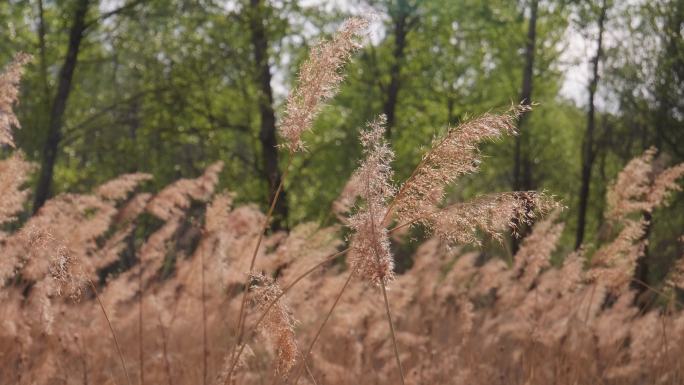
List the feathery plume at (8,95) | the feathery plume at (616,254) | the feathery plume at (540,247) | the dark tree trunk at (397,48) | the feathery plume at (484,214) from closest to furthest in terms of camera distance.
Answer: the feathery plume at (484,214), the feathery plume at (8,95), the feathery plume at (616,254), the feathery plume at (540,247), the dark tree trunk at (397,48)

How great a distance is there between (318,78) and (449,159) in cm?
47

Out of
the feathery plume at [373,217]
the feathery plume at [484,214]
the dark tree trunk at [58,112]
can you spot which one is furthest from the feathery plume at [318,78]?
the dark tree trunk at [58,112]

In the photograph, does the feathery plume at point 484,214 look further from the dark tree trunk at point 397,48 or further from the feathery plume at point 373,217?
the dark tree trunk at point 397,48

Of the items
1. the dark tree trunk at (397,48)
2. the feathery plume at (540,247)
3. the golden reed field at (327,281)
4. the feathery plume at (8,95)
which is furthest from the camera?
the dark tree trunk at (397,48)

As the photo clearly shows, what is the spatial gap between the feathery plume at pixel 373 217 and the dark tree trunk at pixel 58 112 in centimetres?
989

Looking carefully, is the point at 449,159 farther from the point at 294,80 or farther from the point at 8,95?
the point at 294,80

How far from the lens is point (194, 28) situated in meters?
14.0

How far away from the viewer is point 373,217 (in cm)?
229

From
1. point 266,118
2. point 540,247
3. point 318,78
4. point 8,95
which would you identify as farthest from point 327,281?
point 266,118

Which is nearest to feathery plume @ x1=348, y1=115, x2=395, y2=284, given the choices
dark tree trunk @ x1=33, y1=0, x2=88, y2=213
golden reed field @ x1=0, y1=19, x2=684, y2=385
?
golden reed field @ x1=0, y1=19, x2=684, y2=385

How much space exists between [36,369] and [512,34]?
1442cm

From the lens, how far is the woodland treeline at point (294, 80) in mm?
13047

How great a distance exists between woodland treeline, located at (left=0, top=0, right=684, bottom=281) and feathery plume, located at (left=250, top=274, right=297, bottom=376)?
7787 mm

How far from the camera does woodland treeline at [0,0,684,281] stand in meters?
13.0
